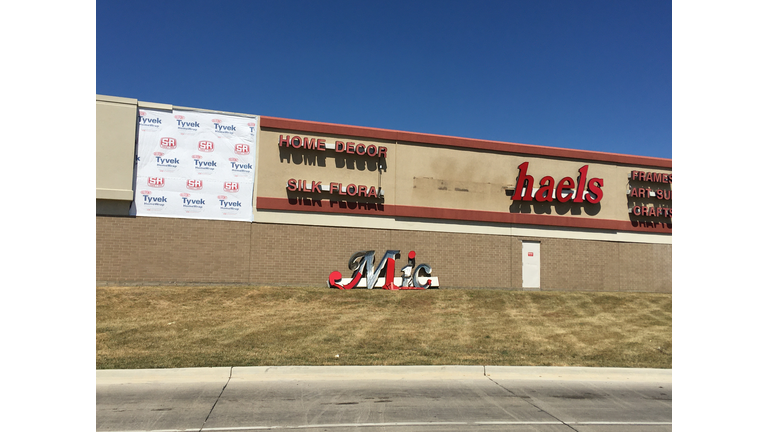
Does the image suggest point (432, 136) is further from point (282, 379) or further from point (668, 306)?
point (282, 379)

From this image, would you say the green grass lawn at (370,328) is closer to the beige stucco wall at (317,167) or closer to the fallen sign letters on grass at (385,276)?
the fallen sign letters on grass at (385,276)

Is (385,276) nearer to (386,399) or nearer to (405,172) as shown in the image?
(405,172)

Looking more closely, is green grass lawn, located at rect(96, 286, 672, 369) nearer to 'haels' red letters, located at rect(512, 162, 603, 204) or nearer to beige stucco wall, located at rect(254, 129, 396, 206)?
beige stucco wall, located at rect(254, 129, 396, 206)

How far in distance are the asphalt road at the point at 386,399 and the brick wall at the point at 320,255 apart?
11.9 meters

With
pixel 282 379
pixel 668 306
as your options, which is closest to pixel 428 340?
pixel 282 379

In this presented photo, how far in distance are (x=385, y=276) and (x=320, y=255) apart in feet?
10.6

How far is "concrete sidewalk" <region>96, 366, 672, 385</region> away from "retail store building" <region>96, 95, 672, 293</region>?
1195 centimetres

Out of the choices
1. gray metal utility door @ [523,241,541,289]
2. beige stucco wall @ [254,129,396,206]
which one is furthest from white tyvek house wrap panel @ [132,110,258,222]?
gray metal utility door @ [523,241,541,289]

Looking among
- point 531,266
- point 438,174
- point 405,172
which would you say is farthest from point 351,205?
point 531,266

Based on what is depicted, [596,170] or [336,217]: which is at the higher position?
[596,170]

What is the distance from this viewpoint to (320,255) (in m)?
23.2

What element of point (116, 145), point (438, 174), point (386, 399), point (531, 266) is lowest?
point (386, 399)

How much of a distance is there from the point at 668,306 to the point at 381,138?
15.8 m

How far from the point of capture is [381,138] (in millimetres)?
24469
